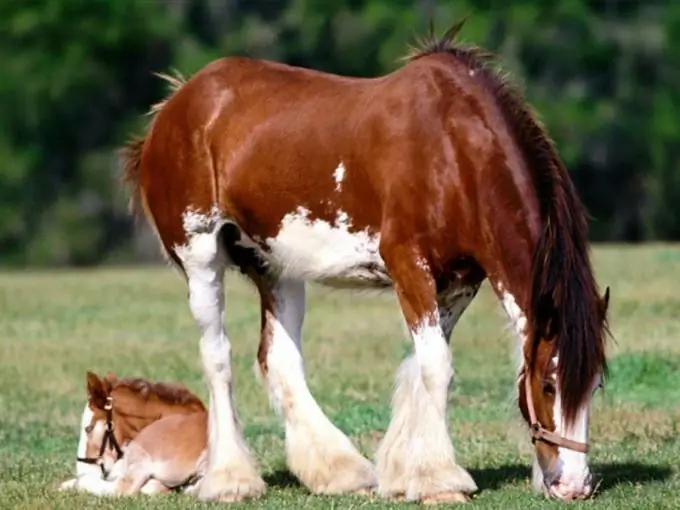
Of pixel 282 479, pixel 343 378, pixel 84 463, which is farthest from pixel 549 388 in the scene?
pixel 343 378

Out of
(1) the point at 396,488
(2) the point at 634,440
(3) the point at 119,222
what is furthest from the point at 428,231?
(3) the point at 119,222

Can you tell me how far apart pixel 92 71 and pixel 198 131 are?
40584 mm

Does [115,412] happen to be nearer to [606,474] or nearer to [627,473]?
[606,474]

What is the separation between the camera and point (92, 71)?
49.4 metres

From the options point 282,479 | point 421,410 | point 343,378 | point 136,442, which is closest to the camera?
point 421,410

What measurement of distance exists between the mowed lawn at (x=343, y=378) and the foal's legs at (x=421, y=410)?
165mm

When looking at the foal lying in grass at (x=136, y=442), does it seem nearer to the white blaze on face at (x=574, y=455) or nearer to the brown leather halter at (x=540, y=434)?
the brown leather halter at (x=540, y=434)

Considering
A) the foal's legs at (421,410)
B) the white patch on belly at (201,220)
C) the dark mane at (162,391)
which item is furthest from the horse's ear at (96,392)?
the foal's legs at (421,410)

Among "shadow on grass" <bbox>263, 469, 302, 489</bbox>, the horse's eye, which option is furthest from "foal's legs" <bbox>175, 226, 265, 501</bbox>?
the horse's eye

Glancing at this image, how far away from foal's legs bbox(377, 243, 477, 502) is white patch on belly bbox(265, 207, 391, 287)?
8.7 inches

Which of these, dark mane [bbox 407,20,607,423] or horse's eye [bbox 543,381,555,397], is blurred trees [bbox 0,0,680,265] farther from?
horse's eye [bbox 543,381,555,397]

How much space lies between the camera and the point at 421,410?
834 centimetres

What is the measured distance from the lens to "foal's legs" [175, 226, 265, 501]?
9.05m

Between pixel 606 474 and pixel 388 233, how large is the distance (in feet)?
6.17
